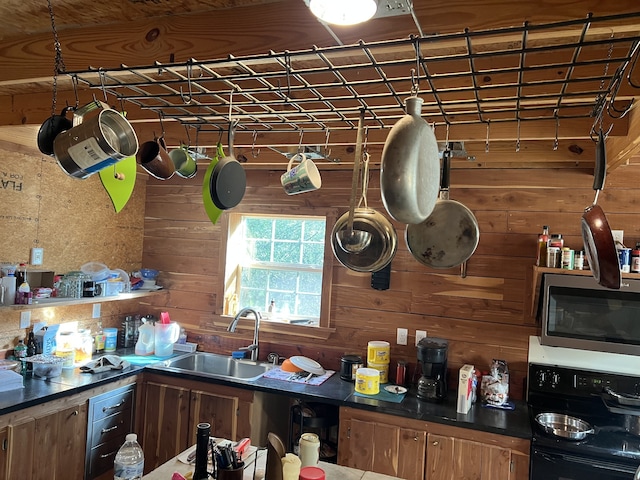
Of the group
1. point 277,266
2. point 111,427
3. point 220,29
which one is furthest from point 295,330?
point 220,29

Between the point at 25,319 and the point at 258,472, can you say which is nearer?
the point at 258,472

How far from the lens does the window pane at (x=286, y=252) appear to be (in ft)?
12.0

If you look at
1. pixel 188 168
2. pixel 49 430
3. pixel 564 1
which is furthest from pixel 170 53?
pixel 49 430

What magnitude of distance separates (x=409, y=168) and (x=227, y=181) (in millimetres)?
790

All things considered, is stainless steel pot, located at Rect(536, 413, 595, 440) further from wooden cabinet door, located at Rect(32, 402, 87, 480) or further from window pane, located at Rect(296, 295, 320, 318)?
wooden cabinet door, located at Rect(32, 402, 87, 480)

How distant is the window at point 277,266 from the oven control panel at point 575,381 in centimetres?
144

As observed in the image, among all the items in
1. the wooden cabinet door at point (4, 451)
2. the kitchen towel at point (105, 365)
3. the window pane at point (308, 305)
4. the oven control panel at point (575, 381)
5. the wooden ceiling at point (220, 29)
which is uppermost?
the wooden ceiling at point (220, 29)

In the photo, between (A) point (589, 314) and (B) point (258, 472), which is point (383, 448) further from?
(A) point (589, 314)

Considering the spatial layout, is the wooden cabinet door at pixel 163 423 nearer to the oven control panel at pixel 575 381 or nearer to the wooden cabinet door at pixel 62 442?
the wooden cabinet door at pixel 62 442

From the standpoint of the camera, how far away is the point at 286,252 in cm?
368

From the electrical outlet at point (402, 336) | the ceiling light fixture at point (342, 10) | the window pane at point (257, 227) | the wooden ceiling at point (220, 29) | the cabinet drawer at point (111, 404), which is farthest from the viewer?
the window pane at point (257, 227)

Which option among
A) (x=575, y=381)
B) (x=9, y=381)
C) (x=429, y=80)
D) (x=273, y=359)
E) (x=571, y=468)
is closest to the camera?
(x=429, y=80)

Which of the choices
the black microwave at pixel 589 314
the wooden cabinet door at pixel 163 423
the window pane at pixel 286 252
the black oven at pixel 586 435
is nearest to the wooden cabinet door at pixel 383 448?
the black oven at pixel 586 435

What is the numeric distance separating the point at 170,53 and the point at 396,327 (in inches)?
89.2
